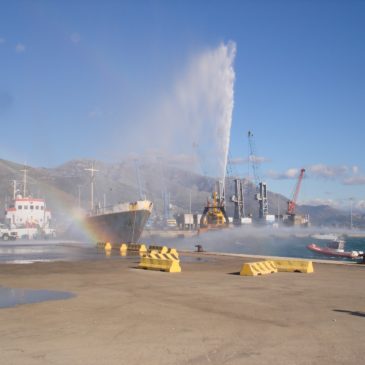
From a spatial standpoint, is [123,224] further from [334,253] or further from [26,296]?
[26,296]

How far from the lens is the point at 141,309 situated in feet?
50.2

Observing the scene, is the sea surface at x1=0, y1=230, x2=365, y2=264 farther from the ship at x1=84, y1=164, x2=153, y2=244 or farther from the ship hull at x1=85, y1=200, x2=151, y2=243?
the ship at x1=84, y1=164, x2=153, y2=244

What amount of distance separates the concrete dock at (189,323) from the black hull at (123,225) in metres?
43.2

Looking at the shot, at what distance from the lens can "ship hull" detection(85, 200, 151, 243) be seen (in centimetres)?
6725

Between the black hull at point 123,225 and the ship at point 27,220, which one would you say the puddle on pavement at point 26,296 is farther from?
the ship at point 27,220

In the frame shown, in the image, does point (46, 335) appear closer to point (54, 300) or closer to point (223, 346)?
point (223, 346)

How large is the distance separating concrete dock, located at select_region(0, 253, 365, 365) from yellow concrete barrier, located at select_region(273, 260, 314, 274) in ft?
12.7

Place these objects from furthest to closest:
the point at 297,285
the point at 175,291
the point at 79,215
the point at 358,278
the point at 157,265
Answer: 1. the point at 79,215
2. the point at 157,265
3. the point at 358,278
4. the point at 297,285
5. the point at 175,291

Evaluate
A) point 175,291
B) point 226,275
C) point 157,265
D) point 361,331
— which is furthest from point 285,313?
point 157,265

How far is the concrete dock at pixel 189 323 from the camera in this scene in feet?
31.5

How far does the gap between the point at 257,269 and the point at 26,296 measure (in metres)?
13.1

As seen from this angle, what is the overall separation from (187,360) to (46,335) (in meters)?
4.00

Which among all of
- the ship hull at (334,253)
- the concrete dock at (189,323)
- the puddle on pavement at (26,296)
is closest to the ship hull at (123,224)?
the ship hull at (334,253)

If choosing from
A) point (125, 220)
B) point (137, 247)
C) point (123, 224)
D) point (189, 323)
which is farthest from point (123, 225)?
point (189, 323)
